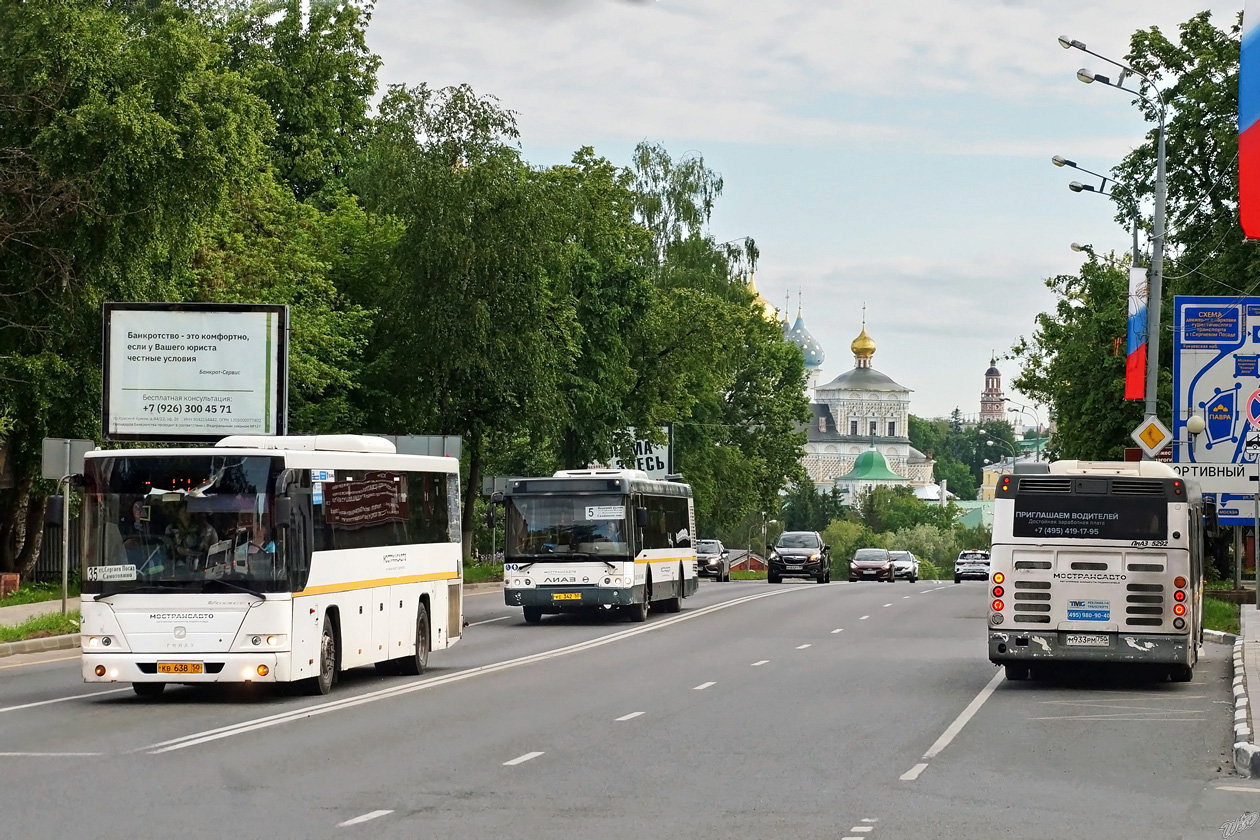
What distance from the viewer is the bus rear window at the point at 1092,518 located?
2020 cm

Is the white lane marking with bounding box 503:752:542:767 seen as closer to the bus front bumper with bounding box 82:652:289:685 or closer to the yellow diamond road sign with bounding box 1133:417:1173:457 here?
the bus front bumper with bounding box 82:652:289:685

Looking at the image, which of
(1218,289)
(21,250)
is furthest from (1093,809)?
(1218,289)

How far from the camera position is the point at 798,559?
6450 centimetres

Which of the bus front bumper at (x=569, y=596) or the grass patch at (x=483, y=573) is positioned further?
the grass patch at (x=483, y=573)

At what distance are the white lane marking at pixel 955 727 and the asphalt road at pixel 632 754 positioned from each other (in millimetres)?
46

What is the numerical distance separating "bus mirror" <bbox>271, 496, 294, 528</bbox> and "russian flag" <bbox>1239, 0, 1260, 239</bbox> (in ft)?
32.2

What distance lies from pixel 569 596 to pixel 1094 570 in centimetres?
1377

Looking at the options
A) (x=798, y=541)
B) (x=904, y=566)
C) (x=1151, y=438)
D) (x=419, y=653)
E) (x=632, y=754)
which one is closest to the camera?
(x=632, y=754)

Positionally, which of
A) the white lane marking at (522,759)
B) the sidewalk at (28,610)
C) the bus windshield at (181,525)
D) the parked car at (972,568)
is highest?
the bus windshield at (181,525)

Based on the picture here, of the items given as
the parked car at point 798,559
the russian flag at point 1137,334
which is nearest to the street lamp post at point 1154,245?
the russian flag at point 1137,334

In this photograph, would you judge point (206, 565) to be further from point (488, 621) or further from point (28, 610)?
point (488, 621)

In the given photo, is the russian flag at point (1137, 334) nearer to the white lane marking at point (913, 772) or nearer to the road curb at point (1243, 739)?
the road curb at point (1243, 739)

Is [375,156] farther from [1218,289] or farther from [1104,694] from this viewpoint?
[1104,694]

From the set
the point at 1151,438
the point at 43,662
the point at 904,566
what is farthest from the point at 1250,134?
the point at 904,566
